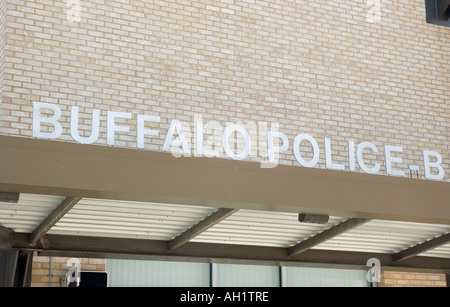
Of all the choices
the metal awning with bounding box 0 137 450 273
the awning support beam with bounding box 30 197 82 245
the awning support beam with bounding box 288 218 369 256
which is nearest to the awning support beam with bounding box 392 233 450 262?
the metal awning with bounding box 0 137 450 273

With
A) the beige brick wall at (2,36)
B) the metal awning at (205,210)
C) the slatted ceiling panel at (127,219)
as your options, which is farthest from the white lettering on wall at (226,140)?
the slatted ceiling panel at (127,219)

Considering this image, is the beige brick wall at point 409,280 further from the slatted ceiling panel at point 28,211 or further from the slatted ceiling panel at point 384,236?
the slatted ceiling panel at point 28,211

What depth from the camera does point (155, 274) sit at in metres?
10.5

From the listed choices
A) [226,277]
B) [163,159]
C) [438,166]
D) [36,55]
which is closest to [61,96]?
[36,55]

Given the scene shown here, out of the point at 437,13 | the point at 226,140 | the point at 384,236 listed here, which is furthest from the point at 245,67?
the point at 437,13

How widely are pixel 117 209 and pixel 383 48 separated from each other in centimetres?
692

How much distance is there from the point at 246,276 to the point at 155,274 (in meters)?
1.36

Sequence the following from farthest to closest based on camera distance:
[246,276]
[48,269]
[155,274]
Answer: [246,276]
[155,274]
[48,269]

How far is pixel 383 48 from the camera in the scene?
41.3 ft

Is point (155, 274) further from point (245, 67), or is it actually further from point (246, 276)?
point (245, 67)

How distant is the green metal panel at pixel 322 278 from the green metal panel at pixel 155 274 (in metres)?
1.37

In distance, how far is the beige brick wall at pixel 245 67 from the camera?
10.2 meters

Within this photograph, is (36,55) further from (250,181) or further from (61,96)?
(250,181)

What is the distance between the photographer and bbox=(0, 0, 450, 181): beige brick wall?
10.2m
